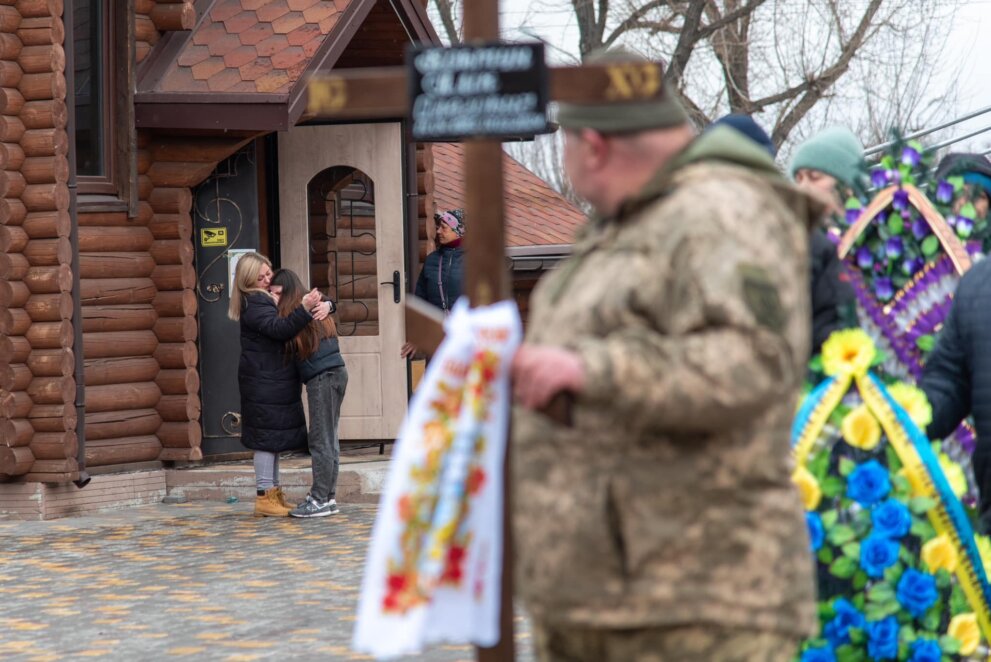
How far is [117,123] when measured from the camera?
1199cm

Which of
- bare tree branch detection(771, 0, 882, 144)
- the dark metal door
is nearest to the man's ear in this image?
the dark metal door

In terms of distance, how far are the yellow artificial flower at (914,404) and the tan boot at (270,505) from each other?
267 inches

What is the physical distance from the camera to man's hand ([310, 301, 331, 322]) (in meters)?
10.7

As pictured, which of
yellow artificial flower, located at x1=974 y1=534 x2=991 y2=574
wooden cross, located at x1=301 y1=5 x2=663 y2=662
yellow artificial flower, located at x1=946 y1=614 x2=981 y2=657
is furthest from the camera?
yellow artificial flower, located at x1=974 y1=534 x2=991 y2=574

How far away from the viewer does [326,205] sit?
13367mm

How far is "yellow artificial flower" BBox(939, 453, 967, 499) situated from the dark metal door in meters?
8.06

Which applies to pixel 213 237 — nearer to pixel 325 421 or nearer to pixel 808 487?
pixel 325 421

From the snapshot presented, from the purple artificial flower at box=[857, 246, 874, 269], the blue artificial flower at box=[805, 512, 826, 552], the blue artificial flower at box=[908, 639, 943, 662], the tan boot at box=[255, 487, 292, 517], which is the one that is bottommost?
the tan boot at box=[255, 487, 292, 517]

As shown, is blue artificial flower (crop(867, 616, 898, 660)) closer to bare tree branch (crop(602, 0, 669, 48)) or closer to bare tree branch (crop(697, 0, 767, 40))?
bare tree branch (crop(697, 0, 767, 40))

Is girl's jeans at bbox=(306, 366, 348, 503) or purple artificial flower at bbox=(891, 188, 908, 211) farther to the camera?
girl's jeans at bbox=(306, 366, 348, 503)

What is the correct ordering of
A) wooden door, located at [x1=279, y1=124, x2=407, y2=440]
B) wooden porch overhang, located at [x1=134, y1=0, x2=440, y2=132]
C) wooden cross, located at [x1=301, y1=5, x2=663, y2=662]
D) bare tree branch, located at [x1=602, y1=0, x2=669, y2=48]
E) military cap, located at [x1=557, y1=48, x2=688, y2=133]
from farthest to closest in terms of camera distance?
bare tree branch, located at [x1=602, y1=0, x2=669, y2=48] < wooden door, located at [x1=279, y1=124, x2=407, y2=440] < wooden porch overhang, located at [x1=134, y1=0, x2=440, y2=132] < wooden cross, located at [x1=301, y1=5, x2=663, y2=662] < military cap, located at [x1=557, y1=48, x2=688, y2=133]

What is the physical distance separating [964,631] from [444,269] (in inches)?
291

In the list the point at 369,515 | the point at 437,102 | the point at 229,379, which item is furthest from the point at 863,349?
the point at 229,379

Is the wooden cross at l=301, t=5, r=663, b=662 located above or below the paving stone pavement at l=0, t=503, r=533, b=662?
above
